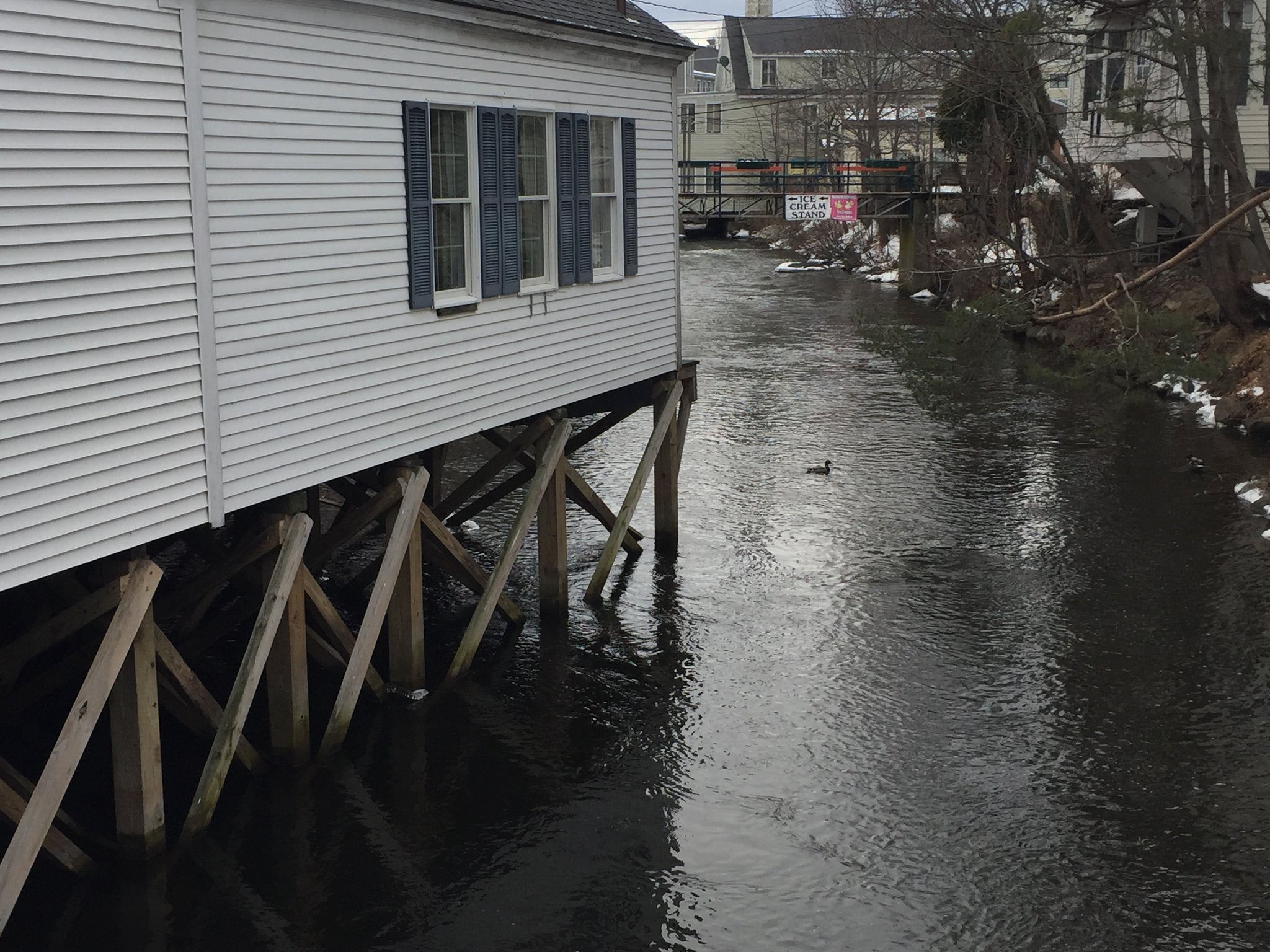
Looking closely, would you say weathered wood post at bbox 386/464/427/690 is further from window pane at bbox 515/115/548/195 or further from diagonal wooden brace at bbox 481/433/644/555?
window pane at bbox 515/115/548/195

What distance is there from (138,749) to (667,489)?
28.2 feet

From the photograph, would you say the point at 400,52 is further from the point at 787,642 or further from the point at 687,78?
the point at 687,78

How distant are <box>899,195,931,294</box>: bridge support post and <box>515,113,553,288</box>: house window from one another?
100.0ft

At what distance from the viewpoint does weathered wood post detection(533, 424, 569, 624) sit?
14.2 metres

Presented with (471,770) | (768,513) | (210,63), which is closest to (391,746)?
(471,770)

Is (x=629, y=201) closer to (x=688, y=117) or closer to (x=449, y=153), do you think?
(x=449, y=153)

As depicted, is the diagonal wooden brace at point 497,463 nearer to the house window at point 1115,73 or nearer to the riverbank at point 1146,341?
the riverbank at point 1146,341

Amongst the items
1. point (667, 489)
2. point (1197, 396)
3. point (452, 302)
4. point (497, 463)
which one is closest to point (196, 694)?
point (452, 302)

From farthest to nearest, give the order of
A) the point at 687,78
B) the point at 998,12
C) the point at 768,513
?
the point at 687,78 < the point at 998,12 < the point at 768,513

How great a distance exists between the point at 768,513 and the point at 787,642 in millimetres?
4969

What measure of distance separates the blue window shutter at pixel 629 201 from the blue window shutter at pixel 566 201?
107cm

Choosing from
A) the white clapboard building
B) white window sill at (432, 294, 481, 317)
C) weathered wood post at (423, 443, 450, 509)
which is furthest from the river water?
white window sill at (432, 294, 481, 317)

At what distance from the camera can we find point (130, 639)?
28.0 ft

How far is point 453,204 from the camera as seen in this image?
1197 cm
